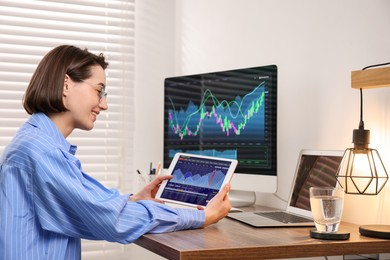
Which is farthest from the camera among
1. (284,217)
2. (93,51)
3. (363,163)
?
(93,51)

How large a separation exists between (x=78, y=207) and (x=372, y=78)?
34.2 inches

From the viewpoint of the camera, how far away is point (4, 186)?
163 centimetres

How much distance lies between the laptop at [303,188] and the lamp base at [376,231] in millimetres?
196

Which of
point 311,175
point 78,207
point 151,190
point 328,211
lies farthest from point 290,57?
point 78,207

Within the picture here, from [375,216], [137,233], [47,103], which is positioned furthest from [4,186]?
[375,216]

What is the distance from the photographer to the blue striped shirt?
1565mm

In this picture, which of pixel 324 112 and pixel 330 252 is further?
pixel 324 112

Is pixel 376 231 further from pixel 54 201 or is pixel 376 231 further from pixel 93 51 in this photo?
pixel 93 51

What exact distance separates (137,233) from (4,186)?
0.37m

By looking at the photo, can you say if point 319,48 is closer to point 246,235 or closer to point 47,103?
point 246,235

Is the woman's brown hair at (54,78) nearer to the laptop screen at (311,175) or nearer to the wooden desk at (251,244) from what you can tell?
the wooden desk at (251,244)

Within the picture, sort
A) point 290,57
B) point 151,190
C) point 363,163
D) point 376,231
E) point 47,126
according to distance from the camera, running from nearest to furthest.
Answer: point 376,231 < point 47,126 < point 363,163 < point 151,190 < point 290,57

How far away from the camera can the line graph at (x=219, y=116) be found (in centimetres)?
227

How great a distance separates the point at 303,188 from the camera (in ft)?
6.76
